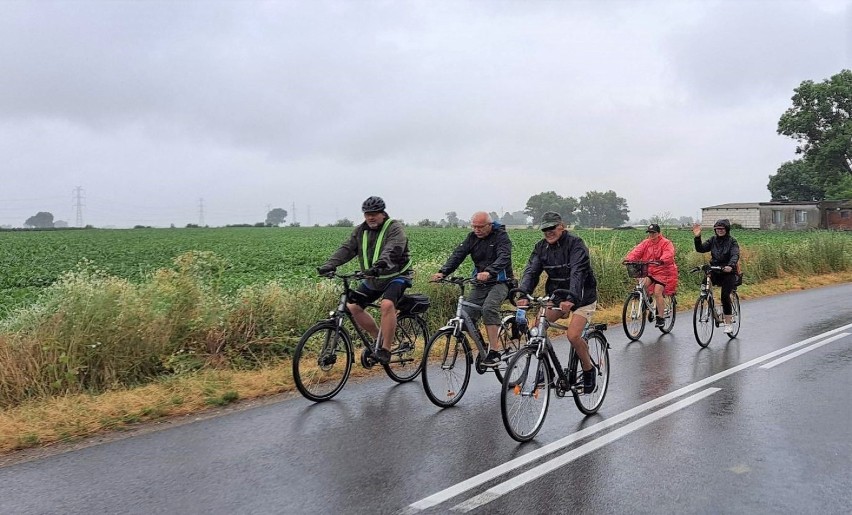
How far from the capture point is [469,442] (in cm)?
533

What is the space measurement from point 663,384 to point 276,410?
4347 millimetres

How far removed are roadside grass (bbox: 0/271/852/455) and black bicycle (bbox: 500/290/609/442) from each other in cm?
297

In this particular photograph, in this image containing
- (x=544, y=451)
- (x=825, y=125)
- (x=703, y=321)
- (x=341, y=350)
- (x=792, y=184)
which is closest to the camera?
(x=544, y=451)

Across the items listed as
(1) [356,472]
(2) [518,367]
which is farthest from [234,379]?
(2) [518,367]

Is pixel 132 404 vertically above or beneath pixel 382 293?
beneath

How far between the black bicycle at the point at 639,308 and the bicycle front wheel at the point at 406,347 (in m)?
4.23

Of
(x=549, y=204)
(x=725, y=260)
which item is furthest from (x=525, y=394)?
(x=549, y=204)

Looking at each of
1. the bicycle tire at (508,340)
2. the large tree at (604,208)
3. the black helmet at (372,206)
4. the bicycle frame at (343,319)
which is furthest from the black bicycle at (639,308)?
the large tree at (604,208)

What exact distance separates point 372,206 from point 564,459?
3.36 meters

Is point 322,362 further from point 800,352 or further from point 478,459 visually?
point 800,352

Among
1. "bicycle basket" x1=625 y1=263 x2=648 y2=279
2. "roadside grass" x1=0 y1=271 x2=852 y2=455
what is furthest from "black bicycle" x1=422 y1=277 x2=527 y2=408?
"bicycle basket" x1=625 y1=263 x2=648 y2=279

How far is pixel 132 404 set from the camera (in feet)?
20.7

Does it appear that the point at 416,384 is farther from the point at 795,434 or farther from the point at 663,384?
the point at 795,434

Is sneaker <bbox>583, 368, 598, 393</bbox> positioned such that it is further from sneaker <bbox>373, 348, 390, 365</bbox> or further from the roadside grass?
the roadside grass
